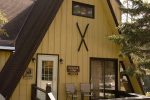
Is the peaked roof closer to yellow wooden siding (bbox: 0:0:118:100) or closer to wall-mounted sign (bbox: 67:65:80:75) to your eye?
yellow wooden siding (bbox: 0:0:118:100)

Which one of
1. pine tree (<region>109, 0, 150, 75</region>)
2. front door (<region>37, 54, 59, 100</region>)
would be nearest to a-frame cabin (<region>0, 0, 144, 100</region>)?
front door (<region>37, 54, 59, 100</region>)

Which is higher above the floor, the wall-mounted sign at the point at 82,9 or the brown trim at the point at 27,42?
the wall-mounted sign at the point at 82,9

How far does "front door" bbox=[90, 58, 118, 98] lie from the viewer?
15680 millimetres

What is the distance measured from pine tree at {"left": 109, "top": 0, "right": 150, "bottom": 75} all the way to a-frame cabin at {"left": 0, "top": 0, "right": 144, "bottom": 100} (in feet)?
5.62

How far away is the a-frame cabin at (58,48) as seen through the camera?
40.8 feet

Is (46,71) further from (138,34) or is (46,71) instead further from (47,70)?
(138,34)

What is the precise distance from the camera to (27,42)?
1258cm

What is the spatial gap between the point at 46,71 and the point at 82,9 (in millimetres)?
3602

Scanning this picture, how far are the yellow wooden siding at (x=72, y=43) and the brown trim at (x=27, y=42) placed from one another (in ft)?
2.83

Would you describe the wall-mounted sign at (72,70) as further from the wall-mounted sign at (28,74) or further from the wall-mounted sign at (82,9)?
the wall-mounted sign at (82,9)

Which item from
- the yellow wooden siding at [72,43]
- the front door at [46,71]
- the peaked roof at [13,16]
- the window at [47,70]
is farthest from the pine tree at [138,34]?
the peaked roof at [13,16]

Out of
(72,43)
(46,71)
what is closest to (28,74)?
(46,71)

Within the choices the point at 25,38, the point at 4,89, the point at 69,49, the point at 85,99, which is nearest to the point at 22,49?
the point at 25,38

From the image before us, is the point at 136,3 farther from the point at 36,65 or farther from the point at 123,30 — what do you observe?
the point at 36,65
